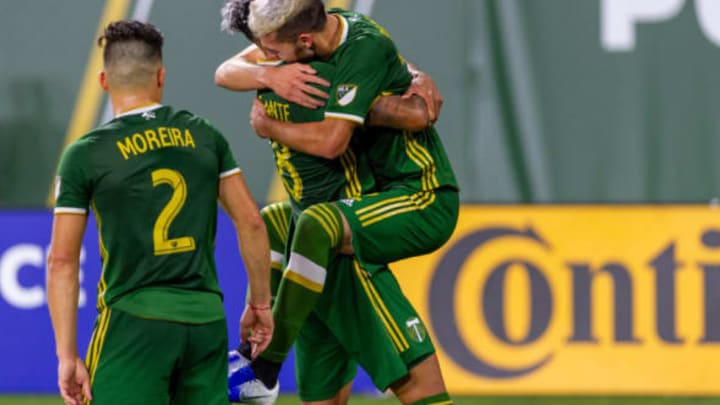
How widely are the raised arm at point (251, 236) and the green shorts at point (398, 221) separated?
0.53 m

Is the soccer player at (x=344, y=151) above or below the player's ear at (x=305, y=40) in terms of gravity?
below

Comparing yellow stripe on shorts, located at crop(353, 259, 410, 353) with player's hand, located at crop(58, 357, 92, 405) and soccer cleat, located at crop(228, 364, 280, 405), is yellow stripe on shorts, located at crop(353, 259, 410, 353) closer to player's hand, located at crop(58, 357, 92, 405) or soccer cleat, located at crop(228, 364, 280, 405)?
soccer cleat, located at crop(228, 364, 280, 405)

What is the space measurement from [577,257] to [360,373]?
1.32 meters

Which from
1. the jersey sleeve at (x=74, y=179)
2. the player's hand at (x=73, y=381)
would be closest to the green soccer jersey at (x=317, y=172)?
the jersey sleeve at (x=74, y=179)

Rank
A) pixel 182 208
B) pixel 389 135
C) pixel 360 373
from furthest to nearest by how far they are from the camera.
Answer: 1. pixel 360 373
2. pixel 389 135
3. pixel 182 208

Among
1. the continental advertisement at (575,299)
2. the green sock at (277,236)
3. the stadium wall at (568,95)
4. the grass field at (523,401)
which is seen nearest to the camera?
the green sock at (277,236)

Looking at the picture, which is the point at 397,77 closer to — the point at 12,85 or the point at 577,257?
the point at 577,257

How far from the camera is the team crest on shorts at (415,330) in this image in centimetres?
483

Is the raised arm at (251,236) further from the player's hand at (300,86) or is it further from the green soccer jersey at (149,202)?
the player's hand at (300,86)

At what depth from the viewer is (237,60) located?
5141 millimetres

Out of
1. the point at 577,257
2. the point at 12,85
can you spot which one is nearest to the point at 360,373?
the point at 577,257

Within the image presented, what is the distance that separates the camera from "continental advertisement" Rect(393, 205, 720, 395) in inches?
297

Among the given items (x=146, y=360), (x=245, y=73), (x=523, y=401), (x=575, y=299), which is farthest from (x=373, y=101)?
(x=575, y=299)

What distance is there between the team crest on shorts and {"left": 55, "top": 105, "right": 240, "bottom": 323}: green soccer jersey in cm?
99
